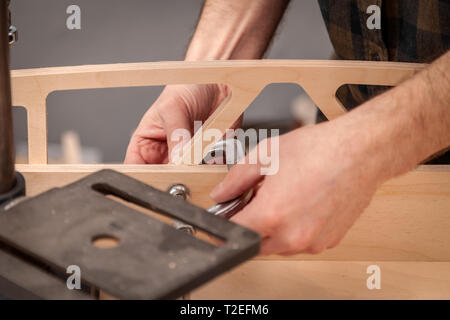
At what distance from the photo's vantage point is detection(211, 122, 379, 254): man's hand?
0.54 metres

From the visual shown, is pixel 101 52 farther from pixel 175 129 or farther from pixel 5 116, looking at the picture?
pixel 5 116

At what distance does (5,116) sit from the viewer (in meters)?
0.42

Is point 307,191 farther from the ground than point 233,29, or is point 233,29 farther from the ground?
point 233,29

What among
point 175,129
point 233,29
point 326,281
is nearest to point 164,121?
point 175,129

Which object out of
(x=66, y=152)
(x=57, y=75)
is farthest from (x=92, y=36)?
(x=57, y=75)

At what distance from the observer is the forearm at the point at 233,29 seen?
103cm

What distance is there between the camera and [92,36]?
1.85m

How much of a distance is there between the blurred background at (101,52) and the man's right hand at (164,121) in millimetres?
872

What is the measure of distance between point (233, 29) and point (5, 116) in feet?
2.22

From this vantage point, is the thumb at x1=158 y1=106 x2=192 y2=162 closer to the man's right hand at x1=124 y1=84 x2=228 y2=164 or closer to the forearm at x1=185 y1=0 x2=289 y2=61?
the man's right hand at x1=124 y1=84 x2=228 y2=164

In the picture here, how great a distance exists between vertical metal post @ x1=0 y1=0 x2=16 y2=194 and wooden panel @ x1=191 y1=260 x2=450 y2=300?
318mm

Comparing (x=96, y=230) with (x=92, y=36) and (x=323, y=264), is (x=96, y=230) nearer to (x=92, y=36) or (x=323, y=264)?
(x=323, y=264)

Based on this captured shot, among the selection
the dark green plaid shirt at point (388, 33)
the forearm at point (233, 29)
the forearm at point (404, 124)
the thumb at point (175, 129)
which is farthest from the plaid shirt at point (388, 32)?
the thumb at point (175, 129)

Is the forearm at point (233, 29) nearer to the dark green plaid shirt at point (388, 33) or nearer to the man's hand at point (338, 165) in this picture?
the dark green plaid shirt at point (388, 33)
